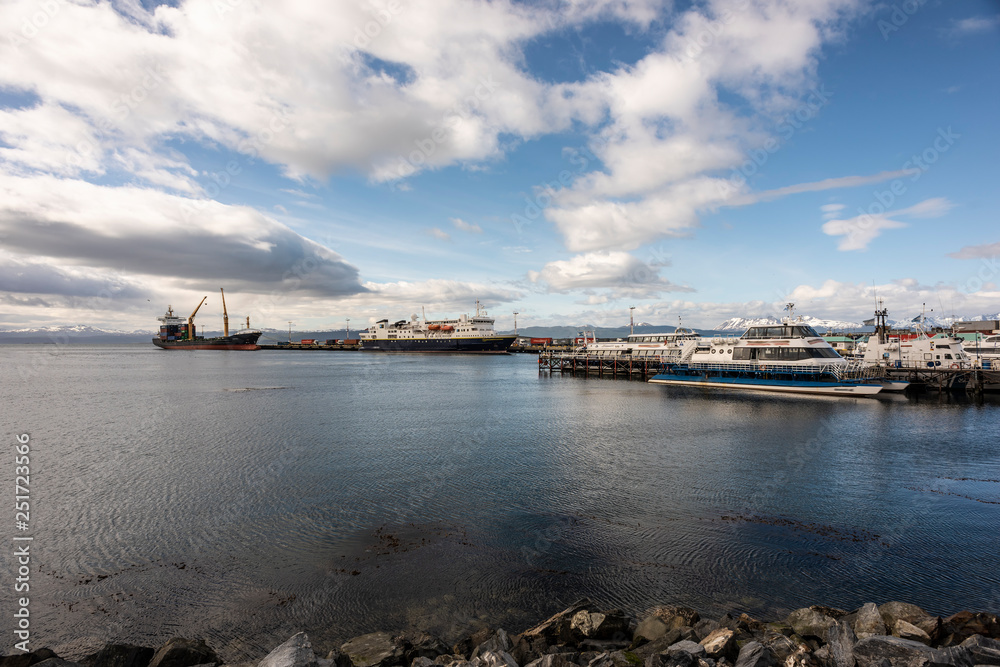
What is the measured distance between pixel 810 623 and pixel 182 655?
30.9 feet

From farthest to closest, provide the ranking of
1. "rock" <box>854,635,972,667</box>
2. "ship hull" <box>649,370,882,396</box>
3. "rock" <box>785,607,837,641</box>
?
"ship hull" <box>649,370,882,396</box> → "rock" <box>785,607,837,641</box> → "rock" <box>854,635,972,667</box>

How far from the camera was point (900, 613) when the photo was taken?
7.38 m

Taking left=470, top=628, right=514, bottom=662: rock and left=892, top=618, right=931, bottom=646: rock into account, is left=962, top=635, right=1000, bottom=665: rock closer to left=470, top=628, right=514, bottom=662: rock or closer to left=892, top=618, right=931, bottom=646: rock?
left=892, top=618, right=931, bottom=646: rock

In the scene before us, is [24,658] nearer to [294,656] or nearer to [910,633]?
[294,656]

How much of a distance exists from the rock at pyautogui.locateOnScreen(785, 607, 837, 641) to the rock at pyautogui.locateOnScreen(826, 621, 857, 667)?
0.36 metres

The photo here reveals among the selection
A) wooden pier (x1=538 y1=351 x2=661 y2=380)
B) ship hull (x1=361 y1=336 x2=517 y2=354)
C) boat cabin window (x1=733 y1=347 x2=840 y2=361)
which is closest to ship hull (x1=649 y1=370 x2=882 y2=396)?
boat cabin window (x1=733 y1=347 x2=840 y2=361)

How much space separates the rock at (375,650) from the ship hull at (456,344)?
10357 centimetres

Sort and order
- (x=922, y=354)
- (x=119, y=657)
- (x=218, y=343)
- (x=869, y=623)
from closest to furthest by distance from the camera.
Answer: (x=119, y=657) < (x=869, y=623) < (x=922, y=354) < (x=218, y=343)

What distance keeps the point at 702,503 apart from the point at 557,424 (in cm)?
1324

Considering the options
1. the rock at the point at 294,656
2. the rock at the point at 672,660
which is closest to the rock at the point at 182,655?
the rock at the point at 294,656

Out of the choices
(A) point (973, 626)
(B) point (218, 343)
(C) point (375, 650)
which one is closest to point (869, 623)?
(A) point (973, 626)

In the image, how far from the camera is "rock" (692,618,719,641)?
7.21 m

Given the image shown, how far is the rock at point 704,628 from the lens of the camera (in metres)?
7.21

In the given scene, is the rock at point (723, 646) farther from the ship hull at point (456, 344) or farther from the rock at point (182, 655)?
the ship hull at point (456, 344)
